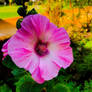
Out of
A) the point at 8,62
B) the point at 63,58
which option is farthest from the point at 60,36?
the point at 8,62

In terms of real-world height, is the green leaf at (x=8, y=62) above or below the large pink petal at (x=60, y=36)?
below

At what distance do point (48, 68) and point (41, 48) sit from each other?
65 mm

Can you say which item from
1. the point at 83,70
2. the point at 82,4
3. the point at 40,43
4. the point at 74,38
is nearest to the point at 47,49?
the point at 40,43

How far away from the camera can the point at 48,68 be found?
18.1 inches

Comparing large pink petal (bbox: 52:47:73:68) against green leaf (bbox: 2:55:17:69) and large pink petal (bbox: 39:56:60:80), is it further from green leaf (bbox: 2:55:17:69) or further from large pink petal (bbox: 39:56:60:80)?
green leaf (bbox: 2:55:17:69)

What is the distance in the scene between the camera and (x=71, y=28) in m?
4.05

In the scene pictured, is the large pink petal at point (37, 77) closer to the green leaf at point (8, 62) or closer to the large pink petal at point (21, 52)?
the large pink petal at point (21, 52)

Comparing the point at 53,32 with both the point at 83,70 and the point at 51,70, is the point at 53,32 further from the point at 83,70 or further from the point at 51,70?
the point at 83,70

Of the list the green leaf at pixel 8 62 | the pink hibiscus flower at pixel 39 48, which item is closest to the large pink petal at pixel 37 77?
the pink hibiscus flower at pixel 39 48

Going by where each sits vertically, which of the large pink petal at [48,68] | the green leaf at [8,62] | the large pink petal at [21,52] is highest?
the large pink petal at [21,52]

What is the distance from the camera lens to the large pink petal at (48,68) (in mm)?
445

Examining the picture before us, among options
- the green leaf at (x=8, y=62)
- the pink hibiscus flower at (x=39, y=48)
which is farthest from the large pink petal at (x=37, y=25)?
the green leaf at (x=8, y=62)

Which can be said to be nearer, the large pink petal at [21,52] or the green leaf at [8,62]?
the large pink petal at [21,52]

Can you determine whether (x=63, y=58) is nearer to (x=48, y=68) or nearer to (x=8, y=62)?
(x=48, y=68)
